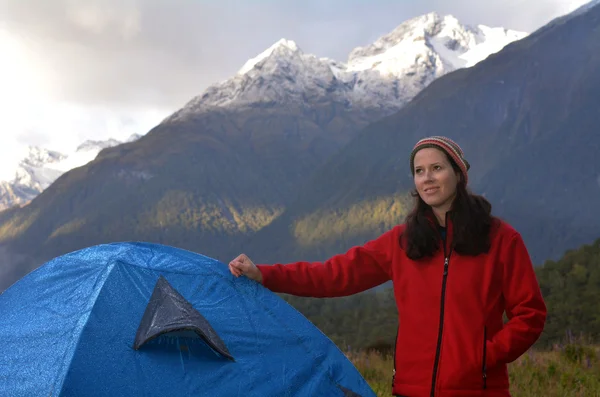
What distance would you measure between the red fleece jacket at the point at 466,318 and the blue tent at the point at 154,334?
1015mm

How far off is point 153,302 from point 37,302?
42.5 inches

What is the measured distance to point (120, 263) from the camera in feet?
18.0

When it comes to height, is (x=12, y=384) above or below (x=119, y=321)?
below

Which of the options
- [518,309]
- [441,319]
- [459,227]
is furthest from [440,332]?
[459,227]

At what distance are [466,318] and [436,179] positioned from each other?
111 centimetres

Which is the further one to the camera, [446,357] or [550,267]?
[550,267]

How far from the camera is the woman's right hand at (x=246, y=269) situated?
19.0ft

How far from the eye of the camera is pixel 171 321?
5086mm

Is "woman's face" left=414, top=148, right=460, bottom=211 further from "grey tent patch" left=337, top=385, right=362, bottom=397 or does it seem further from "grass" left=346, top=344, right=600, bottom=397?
"grass" left=346, top=344, right=600, bottom=397

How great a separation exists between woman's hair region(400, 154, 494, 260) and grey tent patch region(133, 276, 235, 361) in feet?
5.67

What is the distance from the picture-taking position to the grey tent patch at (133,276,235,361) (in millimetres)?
5000

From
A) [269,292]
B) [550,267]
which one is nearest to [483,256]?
[269,292]

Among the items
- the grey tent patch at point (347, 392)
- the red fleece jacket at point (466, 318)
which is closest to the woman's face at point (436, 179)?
the red fleece jacket at point (466, 318)

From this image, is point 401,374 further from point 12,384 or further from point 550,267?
point 550,267
